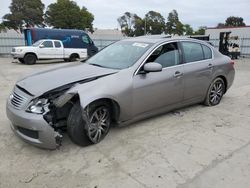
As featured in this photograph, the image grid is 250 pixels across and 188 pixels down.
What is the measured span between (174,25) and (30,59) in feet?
197

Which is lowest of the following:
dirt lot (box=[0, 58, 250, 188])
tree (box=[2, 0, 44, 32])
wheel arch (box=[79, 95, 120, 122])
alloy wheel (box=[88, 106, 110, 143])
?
dirt lot (box=[0, 58, 250, 188])

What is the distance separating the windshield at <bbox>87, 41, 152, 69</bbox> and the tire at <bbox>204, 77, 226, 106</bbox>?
6.52 feet

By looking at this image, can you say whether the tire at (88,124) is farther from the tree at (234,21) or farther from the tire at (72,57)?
the tree at (234,21)

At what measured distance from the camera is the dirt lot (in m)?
2.88

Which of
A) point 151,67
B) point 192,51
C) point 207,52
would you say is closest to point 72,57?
point 207,52

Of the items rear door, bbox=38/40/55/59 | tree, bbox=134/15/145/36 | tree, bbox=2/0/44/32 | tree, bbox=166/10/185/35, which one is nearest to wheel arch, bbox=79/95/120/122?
rear door, bbox=38/40/55/59

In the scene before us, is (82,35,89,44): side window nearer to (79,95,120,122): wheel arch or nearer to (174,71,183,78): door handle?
(174,71,183,78): door handle

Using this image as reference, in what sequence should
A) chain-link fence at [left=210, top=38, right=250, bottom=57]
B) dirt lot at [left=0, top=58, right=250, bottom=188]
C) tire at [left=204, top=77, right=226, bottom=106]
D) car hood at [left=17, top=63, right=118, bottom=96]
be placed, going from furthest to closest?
chain-link fence at [left=210, top=38, right=250, bottom=57], tire at [left=204, top=77, right=226, bottom=106], car hood at [left=17, top=63, right=118, bottom=96], dirt lot at [left=0, top=58, right=250, bottom=188]

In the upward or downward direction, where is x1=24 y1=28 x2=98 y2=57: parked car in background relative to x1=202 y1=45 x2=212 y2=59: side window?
upward

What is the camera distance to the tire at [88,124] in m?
3.38

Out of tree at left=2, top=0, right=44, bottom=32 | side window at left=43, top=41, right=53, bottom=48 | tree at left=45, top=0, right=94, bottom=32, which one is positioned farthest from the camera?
tree at left=2, top=0, right=44, bottom=32

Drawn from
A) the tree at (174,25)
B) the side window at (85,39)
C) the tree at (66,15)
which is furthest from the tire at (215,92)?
the tree at (174,25)

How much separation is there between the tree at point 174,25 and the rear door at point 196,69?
2507 inches

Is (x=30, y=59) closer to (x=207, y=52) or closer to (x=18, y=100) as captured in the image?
(x=207, y=52)
